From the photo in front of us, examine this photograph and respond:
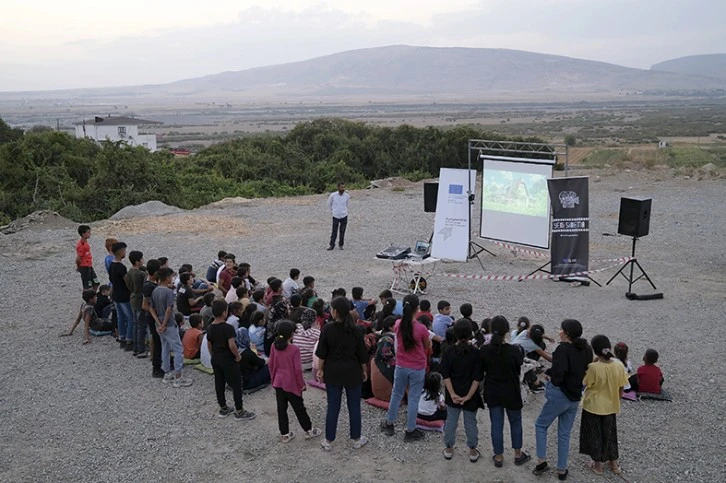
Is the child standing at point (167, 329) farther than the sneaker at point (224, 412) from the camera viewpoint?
Yes

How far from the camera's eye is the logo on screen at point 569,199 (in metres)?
12.1

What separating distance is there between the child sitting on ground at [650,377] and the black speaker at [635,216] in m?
4.63

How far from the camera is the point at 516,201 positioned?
44.8 feet

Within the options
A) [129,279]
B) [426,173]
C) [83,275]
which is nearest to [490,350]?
[129,279]

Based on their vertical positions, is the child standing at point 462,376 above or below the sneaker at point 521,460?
above

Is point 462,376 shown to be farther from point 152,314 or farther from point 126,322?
point 126,322

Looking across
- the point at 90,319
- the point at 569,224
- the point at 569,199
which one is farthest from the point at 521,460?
the point at 90,319

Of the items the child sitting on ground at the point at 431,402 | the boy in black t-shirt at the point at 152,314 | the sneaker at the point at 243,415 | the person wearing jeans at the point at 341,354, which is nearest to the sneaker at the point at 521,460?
the child sitting on ground at the point at 431,402

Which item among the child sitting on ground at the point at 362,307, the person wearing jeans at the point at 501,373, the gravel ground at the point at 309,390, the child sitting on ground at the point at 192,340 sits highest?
the person wearing jeans at the point at 501,373

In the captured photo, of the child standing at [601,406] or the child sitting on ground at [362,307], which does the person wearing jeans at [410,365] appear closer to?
the child standing at [601,406]

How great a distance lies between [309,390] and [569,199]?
6.66 meters

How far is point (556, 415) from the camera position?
5.92 m

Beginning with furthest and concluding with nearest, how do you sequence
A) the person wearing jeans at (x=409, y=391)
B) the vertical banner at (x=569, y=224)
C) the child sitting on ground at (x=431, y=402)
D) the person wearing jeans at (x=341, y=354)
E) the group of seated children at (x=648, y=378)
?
1. the vertical banner at (x=569, y=224)
2. the group of seated children at (x=648, y=378)
3. the child sitting on ground at (x=431, y=402)
4. the person wearing jeans at (x=409, y=391)
5. the person wearing jeans at (x=341, y=354)

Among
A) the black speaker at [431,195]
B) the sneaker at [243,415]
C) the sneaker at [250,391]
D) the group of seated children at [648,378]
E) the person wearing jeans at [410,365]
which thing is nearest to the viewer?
the person wearing jeans at [410,365]
